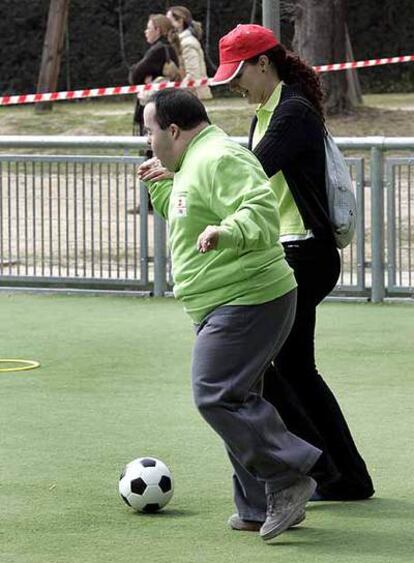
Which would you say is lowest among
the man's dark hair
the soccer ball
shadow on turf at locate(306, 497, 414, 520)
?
shadow on turf at locate(306, 497, 414, 520)

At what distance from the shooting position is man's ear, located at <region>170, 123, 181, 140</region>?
5.76 metres

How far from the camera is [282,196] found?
21.0 ft

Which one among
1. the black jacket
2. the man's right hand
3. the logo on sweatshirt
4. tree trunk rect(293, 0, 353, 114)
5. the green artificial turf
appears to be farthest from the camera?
tree trunk rect(293, 0, 353, 114)

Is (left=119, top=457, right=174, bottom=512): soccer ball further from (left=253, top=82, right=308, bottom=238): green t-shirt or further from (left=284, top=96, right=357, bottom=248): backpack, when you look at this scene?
(left=284, top=96, right=357, bottom=248): backpack

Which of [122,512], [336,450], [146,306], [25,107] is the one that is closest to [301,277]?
[336,450]

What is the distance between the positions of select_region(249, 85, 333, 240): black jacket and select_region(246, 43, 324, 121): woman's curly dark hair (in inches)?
1.7

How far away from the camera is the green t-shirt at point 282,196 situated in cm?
636

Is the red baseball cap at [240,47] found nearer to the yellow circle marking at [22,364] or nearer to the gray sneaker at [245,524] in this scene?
the gray sneaker at [245,524]

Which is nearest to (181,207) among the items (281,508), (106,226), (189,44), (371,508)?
(281,508)

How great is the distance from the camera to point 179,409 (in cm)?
845

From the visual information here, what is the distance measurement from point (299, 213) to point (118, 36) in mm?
25603

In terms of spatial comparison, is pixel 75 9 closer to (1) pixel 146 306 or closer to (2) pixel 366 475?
(1) pixel 146 306

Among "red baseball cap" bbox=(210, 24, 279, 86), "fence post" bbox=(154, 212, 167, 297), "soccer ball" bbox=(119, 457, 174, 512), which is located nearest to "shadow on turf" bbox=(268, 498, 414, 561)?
"soccer ball" bbox=(119, 457, 174, 512)

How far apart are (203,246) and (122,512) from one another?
1523 mm
